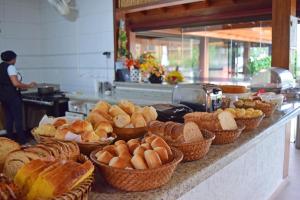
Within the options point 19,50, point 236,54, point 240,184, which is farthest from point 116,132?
point 236,54

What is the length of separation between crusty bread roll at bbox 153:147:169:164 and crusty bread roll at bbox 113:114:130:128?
0.38 m

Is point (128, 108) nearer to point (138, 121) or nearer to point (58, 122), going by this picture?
point (138, 121)

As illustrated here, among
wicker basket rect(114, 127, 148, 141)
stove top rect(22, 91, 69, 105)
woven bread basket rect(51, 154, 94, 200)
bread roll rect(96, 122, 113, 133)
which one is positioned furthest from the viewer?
stove top rect(22, 91, 69, 105)

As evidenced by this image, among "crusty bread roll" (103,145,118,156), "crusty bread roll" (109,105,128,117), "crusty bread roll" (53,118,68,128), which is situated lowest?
"crusty bread roll" (103,145,118,156)

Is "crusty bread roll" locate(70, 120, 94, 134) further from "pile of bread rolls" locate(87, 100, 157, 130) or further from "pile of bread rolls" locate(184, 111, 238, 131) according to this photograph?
"pile of bread rolls" locate(184, 111, 238, 131)

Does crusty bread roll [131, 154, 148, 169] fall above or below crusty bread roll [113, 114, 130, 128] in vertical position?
below

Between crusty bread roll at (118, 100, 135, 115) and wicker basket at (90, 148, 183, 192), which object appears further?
crusty bread roll at (118, 100, 135, 115)

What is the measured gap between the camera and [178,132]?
1255 millimetres

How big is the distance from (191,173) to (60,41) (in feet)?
16.3

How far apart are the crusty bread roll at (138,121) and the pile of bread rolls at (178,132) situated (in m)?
0.08

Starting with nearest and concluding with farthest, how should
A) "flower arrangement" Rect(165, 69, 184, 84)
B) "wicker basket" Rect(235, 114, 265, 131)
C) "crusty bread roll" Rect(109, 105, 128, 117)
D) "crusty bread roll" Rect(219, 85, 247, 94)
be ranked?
"crusty bread roll" Rect(109, 105, 128, 117) < "wicker basket" Rect(235, 114, 265, 131) < "crusty bread roll" Rect(219, 85, 247, 94) < "flower arrangement" Rect(165, 69, 184, 84)

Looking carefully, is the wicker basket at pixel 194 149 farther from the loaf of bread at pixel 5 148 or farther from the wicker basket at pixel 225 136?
the loaf of bread at pixel 5 148

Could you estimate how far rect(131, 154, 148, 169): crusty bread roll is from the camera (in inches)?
37.3

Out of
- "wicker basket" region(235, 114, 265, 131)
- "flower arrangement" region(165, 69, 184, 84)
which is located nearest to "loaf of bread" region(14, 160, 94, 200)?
"wicker basket" region(235, 114, 265, 131)
